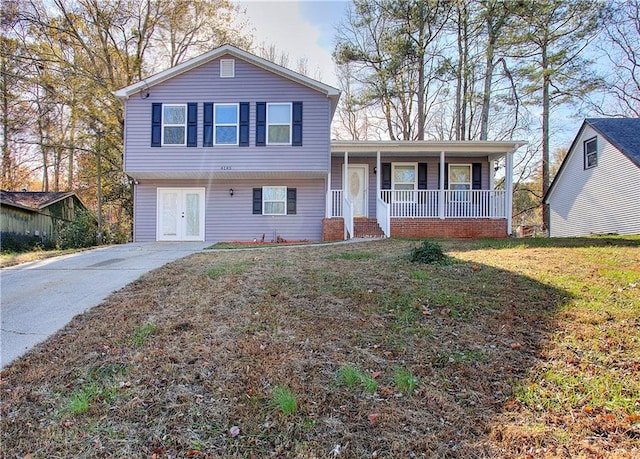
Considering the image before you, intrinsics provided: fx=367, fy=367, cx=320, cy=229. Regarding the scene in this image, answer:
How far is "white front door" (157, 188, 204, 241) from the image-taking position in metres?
13.0

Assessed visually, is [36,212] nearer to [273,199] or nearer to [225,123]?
[225,123]

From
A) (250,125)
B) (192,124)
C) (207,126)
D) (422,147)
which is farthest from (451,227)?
(192,124)

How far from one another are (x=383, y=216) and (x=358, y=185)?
216cm

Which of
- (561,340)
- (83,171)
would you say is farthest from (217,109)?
(83,171)

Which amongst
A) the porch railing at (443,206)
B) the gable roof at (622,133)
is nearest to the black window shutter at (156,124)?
the porch railing at (443,206)

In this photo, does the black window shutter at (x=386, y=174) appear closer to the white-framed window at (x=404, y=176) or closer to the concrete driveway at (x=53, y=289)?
the white-framed window at (x=404, y=176)

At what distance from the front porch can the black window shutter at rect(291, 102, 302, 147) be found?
1183 millimetres

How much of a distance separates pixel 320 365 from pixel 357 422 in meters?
0.69

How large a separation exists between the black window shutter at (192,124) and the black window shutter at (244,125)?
1.49 meters

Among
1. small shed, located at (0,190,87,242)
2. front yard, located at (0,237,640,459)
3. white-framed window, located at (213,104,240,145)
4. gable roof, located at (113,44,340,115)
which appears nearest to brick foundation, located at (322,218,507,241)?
white-framed window, located at (213,104,240,145)

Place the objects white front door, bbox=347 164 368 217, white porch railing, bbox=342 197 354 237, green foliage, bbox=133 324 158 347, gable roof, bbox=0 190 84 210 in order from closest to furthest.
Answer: green foliage, bbox=133 324 158 347 → white porch railing, bbox=342 197 354 237 → white front door, bbox=347 164 368 217 → gable roof, bbox=0 190 84 210

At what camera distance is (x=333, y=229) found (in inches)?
472

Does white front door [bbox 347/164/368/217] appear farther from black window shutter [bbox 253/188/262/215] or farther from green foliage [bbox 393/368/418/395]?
green foliage [bbox 393/368/418/395]

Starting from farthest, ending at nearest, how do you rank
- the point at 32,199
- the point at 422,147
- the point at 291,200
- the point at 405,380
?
the point at 32,199
the point at 291,200
the point at 422,147
the point at 405,380
